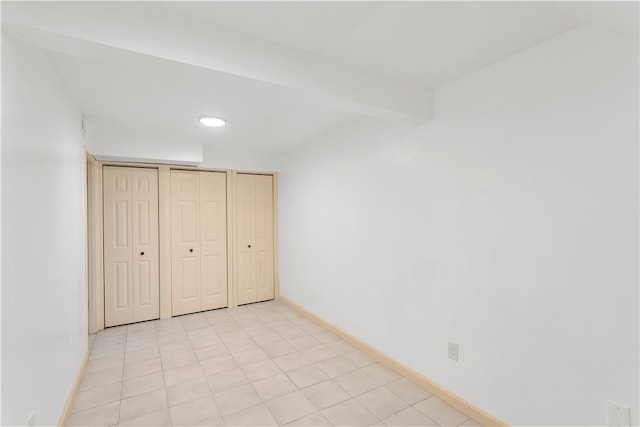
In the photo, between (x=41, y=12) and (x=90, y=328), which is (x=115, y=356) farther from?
(x=41, y=12)

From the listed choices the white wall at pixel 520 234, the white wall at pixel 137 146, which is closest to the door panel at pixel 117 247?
the white wall at pixel 137 146

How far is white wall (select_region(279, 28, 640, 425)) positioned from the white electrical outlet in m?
0.03

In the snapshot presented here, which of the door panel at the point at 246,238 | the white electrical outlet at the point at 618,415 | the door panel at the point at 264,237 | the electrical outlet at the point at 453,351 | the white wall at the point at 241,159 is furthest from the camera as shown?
the door panel at the point at 264,237

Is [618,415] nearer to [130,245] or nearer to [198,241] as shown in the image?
[198,241]

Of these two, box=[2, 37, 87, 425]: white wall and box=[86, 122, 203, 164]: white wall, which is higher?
box=[86, 122, 203, 164]: white wall

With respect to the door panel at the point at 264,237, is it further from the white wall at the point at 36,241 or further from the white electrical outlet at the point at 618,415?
the white electrical outlet at the point at 618,415

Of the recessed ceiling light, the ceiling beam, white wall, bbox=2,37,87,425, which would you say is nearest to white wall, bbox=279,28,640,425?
the ceiling beam

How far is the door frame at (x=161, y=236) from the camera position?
3.66m

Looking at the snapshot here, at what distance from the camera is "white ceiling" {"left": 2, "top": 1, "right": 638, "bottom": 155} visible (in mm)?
1329

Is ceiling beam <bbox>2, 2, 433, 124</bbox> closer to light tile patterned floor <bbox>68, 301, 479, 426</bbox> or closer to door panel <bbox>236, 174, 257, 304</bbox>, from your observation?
light tile patterned floor <bbox>68, 301, 479, 426</bbox>

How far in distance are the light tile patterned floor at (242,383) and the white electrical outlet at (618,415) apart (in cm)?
78

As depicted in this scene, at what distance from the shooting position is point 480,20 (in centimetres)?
155

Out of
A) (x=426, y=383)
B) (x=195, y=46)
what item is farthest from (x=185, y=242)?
(x=426, y=383)

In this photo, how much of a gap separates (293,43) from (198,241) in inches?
133
